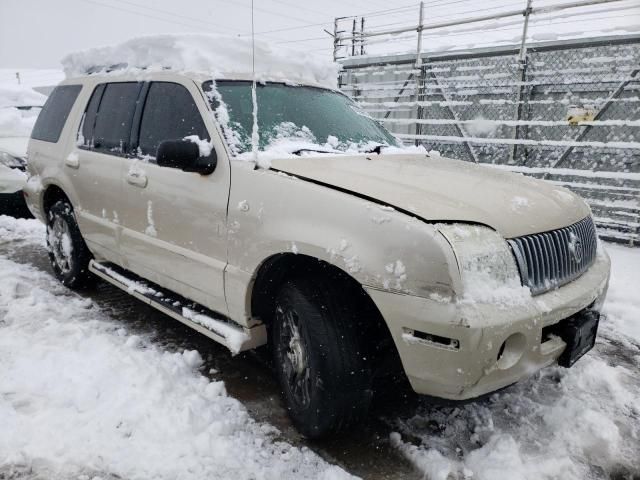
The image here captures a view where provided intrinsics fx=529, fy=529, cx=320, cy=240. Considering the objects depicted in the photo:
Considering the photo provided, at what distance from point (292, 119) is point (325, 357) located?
1.60 meters

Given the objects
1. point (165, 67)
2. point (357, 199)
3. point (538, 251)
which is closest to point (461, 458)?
point (538, 251)

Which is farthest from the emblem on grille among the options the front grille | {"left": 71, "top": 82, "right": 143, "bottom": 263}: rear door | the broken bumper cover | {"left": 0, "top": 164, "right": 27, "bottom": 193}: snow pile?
{"left": 0, "top": 164, "right": 27, "bottom": 193}: snow pile

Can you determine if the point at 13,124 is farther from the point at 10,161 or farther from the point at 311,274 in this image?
the point at 311,274

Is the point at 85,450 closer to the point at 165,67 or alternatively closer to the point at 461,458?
the point at 461,458

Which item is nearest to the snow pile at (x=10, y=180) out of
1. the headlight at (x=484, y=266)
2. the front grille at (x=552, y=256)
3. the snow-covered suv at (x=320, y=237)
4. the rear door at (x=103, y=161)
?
the rear door at (x=103, y=161)

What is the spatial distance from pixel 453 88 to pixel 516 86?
47.2 inches

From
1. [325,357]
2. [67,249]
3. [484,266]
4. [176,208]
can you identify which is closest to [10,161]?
[67,249]

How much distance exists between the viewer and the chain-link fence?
698 cm

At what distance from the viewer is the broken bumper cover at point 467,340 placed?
2066 mm

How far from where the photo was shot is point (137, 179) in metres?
3.55

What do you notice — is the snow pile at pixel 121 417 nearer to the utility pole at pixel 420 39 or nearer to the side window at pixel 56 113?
the side window at pixel 56 113

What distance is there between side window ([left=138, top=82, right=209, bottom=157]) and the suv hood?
2.44ft

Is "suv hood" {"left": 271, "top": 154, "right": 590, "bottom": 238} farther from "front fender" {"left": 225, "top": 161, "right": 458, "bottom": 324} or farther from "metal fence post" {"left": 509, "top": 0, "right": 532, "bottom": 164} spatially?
"metal fence post" {"left": 509, "top": 0, "right": 532, "bottom": 164}

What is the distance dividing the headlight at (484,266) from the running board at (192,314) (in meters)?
1.30
